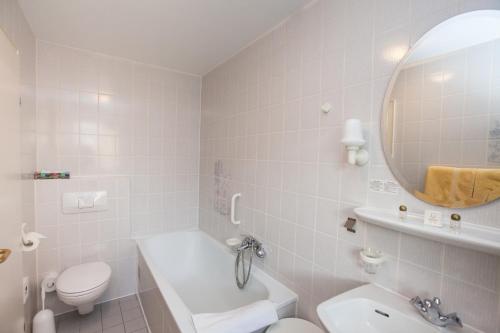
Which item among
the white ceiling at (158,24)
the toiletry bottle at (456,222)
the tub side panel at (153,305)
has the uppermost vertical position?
the white ceiling at (158,24)

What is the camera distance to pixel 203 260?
2635 mm

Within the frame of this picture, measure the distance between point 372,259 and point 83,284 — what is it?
2.17m

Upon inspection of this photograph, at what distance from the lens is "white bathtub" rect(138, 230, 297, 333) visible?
1.52 meters

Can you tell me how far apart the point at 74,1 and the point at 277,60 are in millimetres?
1426

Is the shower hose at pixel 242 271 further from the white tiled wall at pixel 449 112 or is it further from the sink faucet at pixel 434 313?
the white tiled wall at pixel 449 112

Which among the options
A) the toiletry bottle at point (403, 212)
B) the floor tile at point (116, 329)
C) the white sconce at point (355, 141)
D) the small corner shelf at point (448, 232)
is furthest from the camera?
the floor tile at point (116, 329)

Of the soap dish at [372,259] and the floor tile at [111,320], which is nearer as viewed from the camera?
the soap dish at [372,259]

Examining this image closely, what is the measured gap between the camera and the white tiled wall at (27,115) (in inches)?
59.8

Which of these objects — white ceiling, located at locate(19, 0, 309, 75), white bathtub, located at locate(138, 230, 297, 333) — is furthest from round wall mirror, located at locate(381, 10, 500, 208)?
white bathtub, located at locate(138, 230, 297, 333)

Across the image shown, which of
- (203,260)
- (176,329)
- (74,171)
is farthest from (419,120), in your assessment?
(74,171)

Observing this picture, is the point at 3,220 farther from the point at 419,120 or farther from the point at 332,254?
the point at 419,120

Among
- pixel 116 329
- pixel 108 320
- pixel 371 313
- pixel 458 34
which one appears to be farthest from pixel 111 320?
pixel 458 34

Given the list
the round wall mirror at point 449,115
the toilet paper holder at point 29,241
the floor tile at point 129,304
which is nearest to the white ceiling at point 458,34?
the round wall mirror at point 449,115

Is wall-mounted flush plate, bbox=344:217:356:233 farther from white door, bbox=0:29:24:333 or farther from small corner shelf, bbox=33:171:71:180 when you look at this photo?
small corner shelf, bbox=33:171:71:180
